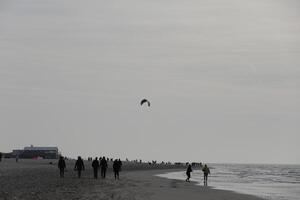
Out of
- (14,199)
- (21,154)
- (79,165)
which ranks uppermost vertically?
(21,154)

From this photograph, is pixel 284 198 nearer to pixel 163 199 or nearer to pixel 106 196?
pixel 163 199

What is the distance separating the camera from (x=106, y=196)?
22.7m

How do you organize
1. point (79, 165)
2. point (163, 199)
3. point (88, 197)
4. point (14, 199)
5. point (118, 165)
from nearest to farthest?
point (14, 199), point (88, 197), point (163, 199), point (79, 165), point (118, 165)

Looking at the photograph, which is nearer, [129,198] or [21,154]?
[129,198]

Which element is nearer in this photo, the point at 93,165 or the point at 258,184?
the point at 93,165

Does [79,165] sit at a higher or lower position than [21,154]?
lower

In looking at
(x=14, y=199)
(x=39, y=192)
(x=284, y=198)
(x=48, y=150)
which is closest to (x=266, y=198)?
(x=284, y=198)

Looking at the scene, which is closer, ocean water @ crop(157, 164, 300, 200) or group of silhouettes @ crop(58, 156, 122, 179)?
ocean water @ crop(157, 164, 300, 200)

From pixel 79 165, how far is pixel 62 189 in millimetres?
10861

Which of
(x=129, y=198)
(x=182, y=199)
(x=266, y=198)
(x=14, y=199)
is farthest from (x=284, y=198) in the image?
(x=14, y=199)

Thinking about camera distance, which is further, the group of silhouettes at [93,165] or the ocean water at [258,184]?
the group of silhouettes at [93,165]

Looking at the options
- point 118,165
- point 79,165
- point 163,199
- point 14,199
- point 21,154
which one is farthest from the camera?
point 21,154

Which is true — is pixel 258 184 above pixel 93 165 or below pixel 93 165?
below

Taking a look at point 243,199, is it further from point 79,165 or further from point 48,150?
point 48,150
